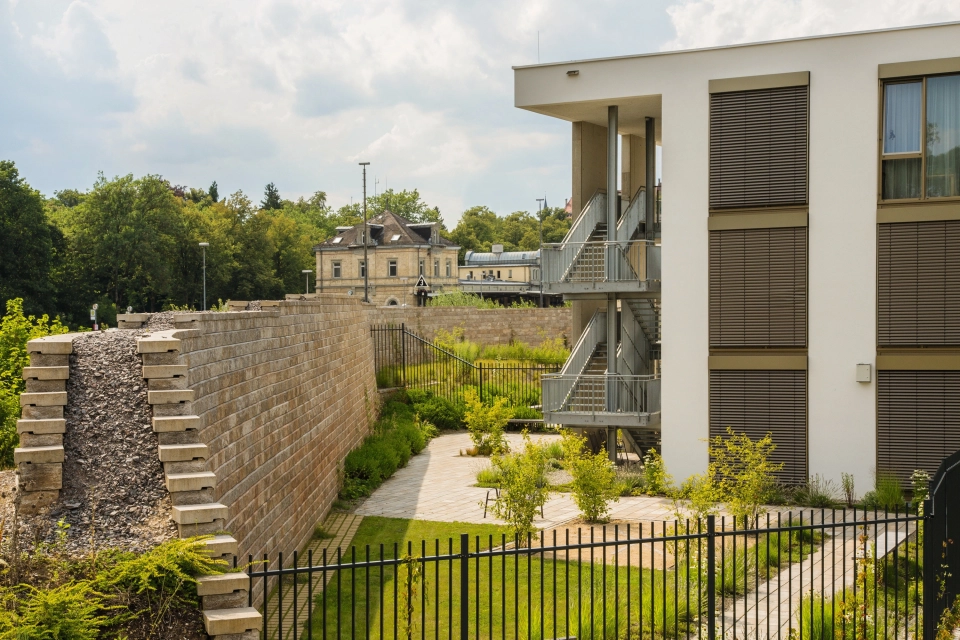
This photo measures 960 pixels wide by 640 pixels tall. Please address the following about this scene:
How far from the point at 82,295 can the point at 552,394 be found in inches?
2260

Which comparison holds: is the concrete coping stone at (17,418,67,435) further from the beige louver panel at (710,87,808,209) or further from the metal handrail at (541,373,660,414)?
the beige louver panel at (710,87,808,209)

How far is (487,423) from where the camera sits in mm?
22688

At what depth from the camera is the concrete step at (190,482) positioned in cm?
838

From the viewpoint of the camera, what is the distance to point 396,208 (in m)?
124

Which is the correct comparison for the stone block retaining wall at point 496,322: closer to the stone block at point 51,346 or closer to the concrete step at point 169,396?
the stone block at point 51,346

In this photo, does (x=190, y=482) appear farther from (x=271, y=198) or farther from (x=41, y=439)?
(x=271, y=198)

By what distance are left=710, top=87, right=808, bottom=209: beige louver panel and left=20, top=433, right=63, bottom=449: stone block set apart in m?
13.0

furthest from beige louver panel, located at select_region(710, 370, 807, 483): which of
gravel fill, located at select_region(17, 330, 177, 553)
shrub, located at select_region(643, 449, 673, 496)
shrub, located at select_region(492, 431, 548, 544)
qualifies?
gravel fill, located at select_region(17, 330, 177, 553)

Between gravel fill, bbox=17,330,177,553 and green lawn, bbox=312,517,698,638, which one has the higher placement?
gravel fill, bbox=17,330,177,553

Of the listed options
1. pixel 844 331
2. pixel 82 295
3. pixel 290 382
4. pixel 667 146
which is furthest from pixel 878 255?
pixel 82 295

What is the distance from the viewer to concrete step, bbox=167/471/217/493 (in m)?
8.38

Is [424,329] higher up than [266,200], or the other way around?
[266,200]

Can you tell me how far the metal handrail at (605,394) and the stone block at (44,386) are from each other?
38.0 ft

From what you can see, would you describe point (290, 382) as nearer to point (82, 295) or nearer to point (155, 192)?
point (82, 295)
